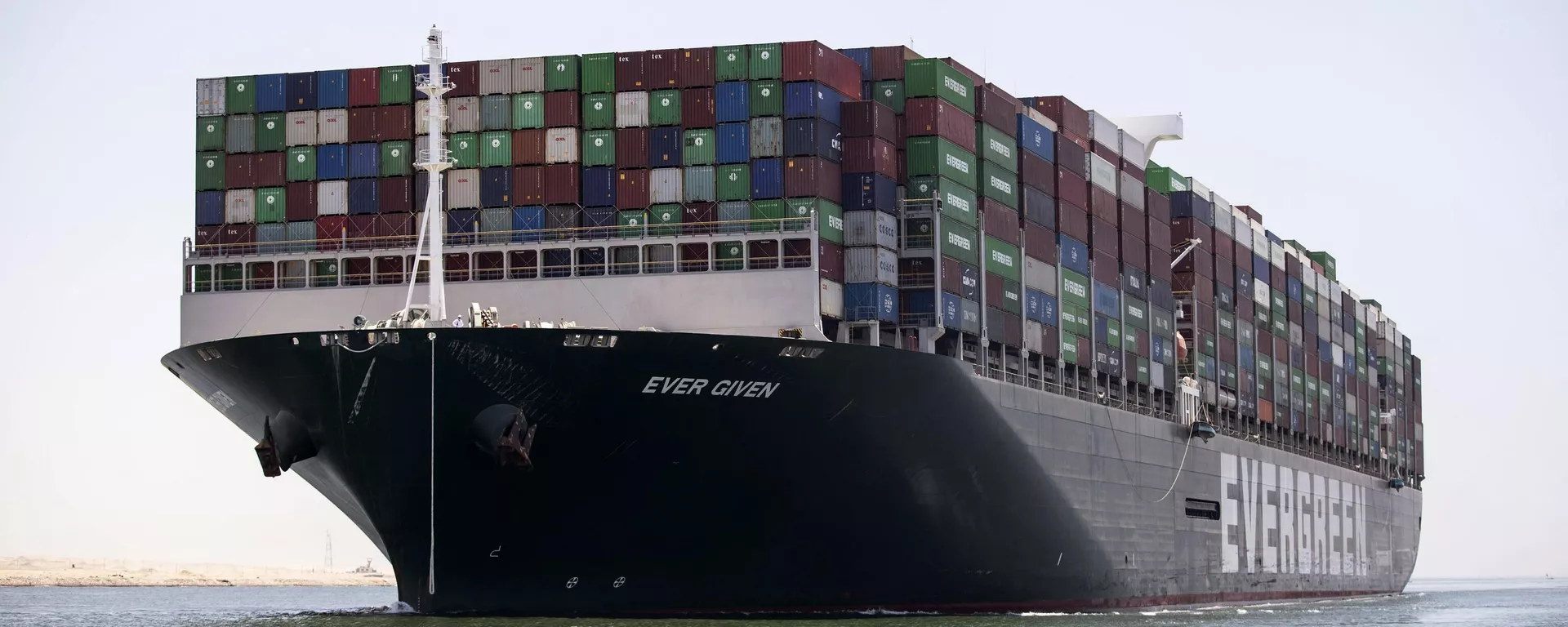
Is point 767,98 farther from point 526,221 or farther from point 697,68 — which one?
point 526,221

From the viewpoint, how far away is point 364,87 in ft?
132

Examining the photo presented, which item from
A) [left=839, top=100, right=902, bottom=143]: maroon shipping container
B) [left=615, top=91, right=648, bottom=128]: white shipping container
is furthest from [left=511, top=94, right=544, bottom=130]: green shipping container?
[left=839, top=100, right=902, bottom=143]: maroon shipping container

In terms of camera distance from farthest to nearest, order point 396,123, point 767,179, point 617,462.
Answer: point 396,123
point 767,179
point 617,462

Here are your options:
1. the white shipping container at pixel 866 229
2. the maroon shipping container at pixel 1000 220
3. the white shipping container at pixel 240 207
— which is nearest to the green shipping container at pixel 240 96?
the white shipping container at pixel 240 207

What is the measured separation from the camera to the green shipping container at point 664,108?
38344mm

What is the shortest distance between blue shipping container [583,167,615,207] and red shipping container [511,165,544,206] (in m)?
0.94

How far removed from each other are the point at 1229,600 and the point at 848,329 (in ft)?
72.9

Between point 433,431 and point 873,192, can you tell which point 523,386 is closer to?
point 433,431

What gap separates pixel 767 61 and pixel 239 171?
1229cm

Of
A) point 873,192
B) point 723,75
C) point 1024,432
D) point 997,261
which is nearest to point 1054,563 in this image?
point 1024,432

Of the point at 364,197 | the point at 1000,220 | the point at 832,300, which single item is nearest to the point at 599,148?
the point at 364,197

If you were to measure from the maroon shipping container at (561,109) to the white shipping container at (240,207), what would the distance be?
712 cm

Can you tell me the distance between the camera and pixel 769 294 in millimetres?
36375

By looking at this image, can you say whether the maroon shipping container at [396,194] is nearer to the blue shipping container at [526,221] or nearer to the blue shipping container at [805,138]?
the blue shipping container at [526,221]
